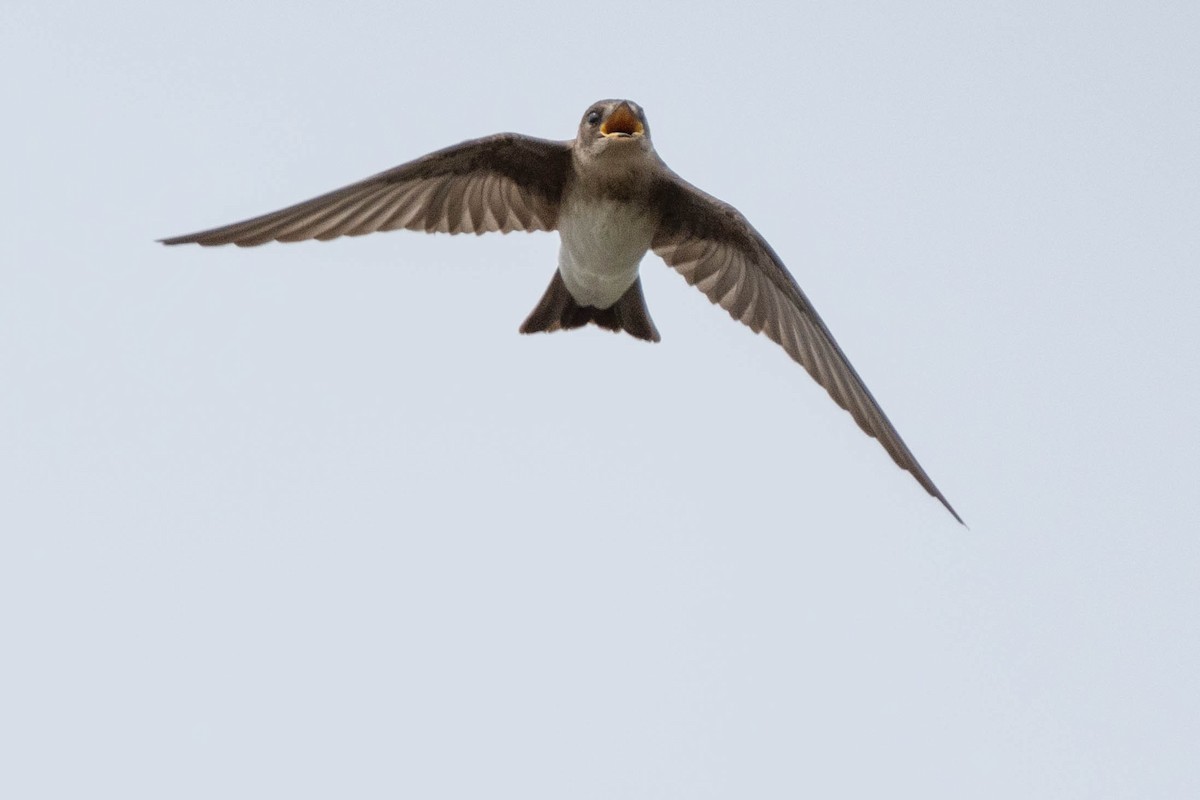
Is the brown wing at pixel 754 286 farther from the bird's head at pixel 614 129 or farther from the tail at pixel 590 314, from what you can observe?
the bird's head at pixel 614 129

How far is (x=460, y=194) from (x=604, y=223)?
2.20 feet

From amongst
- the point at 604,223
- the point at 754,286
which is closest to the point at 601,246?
the point at 604,223

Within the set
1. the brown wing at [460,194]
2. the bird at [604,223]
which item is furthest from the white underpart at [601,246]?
the brown wing at [460,194]

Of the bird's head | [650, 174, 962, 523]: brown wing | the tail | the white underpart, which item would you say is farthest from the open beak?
the tail

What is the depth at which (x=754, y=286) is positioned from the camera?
28.3 ft

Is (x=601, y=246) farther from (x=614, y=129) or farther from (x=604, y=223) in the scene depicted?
(x=614, y=129)

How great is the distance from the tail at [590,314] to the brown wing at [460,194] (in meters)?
0.44

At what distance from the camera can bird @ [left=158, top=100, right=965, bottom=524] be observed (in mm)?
7672

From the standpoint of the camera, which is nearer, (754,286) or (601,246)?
(601,246)

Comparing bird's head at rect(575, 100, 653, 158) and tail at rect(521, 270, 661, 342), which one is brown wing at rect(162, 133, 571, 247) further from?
tail at rect(521, 270, 661, 342)

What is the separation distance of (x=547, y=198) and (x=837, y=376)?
1.62 meters

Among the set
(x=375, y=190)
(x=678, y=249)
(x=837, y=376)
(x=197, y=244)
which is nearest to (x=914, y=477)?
(x=837, y=376)

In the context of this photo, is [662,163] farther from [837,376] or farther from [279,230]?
[279,230]

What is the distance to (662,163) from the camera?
8.12 meters
